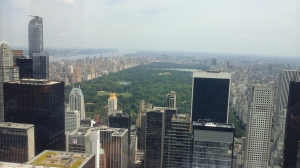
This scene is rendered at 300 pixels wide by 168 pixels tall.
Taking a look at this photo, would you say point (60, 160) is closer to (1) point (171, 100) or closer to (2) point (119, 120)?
(2) point (119, 120)

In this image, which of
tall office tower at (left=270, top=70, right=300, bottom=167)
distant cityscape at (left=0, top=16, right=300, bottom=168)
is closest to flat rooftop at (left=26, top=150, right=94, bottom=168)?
distant cityscape at (left=0, top=16, right=300, bottom=168)

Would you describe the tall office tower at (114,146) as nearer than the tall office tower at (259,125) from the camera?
Yes

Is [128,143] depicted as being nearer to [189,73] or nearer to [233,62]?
[189,73]

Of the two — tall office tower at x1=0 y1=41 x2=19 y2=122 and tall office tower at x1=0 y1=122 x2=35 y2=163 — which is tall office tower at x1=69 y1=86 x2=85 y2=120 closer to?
tall office tower at x1=0 y1=41 x2=19 y2=122

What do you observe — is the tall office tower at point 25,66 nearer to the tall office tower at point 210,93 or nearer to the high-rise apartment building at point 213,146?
the tall office tower at point 210,93

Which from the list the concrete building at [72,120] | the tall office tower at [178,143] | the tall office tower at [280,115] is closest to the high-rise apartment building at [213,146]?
the tall office tower at [178,143]

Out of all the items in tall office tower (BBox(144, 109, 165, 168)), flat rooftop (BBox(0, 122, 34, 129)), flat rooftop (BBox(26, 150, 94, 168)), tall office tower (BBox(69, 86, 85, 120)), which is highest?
tall office tower (BBox(69, 86, 85, 120))
